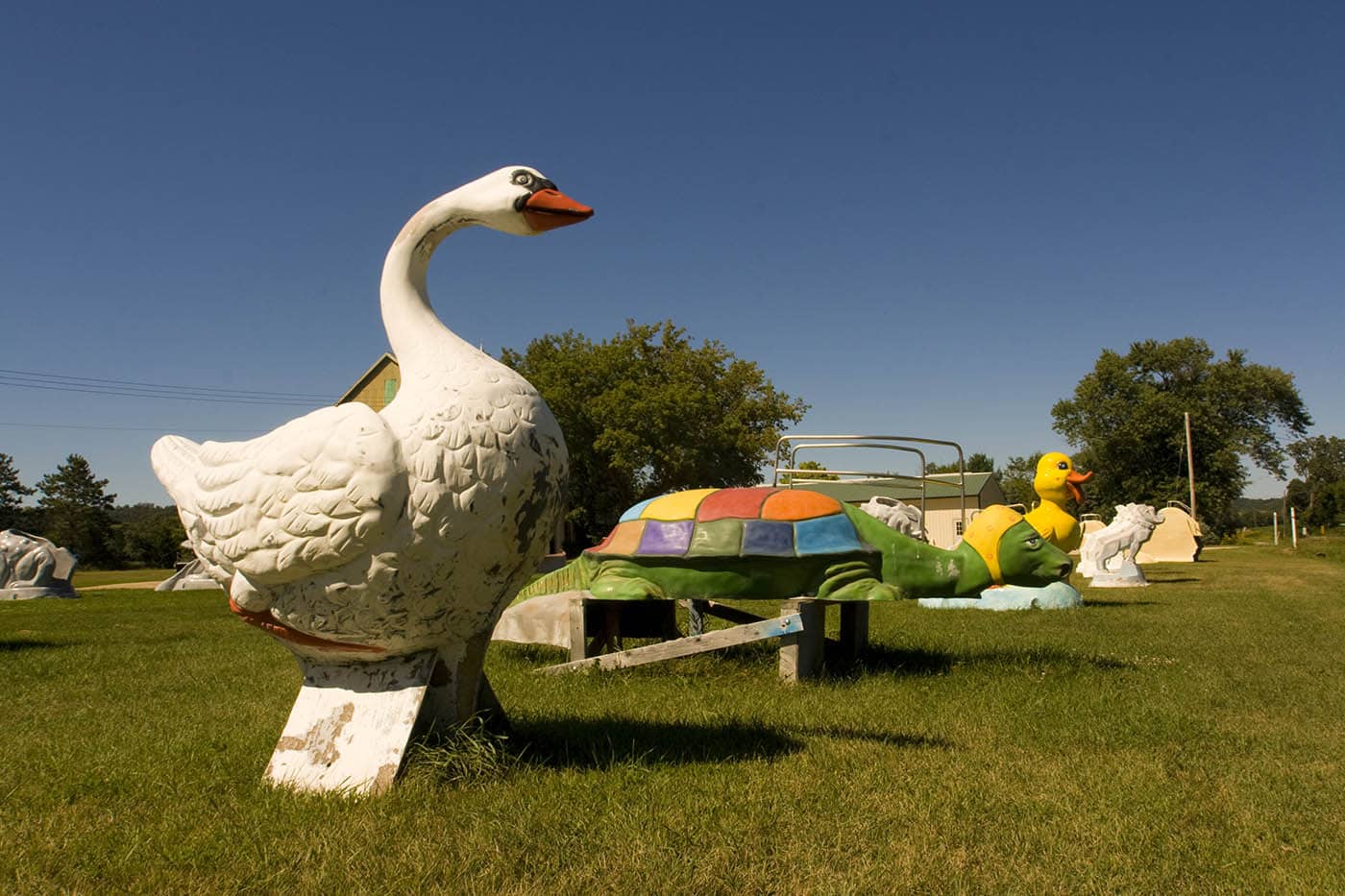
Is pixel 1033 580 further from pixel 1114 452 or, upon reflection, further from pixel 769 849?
pixel 1114 452

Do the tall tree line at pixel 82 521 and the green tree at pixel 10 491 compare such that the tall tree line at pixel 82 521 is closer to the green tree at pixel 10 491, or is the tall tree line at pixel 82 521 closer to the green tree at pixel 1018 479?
the green tree at pixel 10 491

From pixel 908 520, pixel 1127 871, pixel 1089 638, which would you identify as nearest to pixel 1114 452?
pixel 908 520

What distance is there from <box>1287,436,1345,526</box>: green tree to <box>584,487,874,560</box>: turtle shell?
60.6 metres

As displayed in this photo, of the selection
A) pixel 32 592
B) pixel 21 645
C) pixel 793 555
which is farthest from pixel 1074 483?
pixel 32 592

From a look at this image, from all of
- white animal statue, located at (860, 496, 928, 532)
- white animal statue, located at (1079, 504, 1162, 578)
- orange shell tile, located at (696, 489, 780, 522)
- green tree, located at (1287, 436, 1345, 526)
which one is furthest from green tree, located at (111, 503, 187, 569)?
green tree, located at (1287, 436, 1345, 526)

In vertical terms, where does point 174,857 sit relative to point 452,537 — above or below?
below

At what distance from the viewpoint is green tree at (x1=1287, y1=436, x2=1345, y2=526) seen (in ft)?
183

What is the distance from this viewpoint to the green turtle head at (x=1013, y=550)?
22.0 ft

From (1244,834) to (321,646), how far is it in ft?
11.5

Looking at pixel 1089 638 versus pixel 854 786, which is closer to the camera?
pixel 854 786

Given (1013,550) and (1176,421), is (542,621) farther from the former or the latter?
(1176,421)

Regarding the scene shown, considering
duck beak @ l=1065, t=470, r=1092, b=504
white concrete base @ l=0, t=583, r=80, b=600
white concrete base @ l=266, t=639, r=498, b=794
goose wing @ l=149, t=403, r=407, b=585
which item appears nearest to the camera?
goose wing @ l=149, t=403, r=407, b=585

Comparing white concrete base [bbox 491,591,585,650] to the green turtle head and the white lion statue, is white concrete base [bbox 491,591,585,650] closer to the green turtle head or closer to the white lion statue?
the green turtle head

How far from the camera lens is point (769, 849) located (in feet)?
10.0
